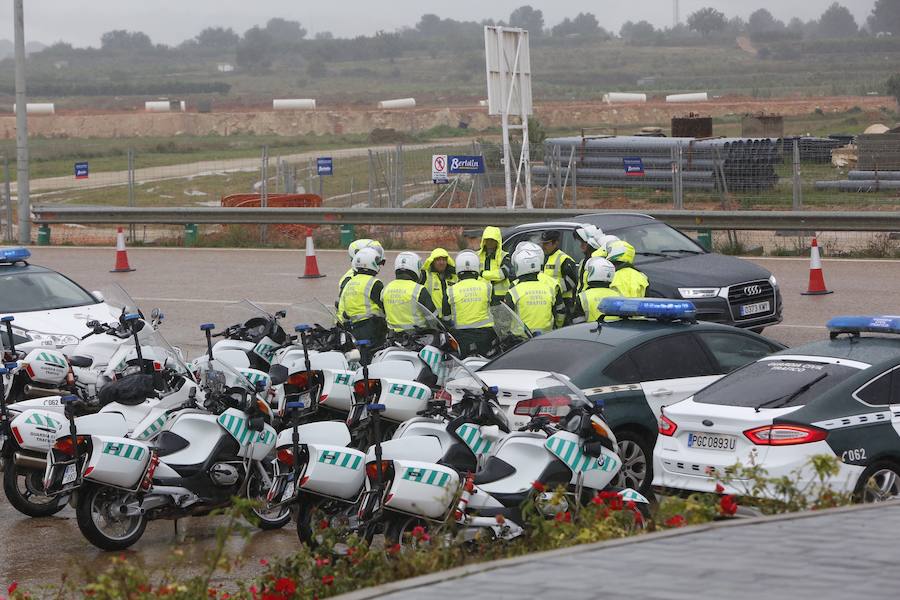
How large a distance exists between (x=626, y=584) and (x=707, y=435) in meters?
3.44

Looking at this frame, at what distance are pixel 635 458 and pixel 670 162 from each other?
867 inches

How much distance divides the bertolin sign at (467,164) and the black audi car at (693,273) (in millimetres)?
11682

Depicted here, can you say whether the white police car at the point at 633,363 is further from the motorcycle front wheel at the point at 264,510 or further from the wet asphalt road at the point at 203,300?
the wet asphalt road at the point at 203,300

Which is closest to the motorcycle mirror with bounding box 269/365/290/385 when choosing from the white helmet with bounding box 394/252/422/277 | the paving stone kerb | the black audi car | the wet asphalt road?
the wet asphalt road

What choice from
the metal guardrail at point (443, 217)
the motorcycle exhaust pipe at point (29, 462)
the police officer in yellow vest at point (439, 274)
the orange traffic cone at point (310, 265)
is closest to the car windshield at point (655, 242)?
the metal guardrail at point (443, 217)

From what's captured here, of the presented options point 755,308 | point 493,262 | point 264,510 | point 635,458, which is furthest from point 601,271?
point 264,510

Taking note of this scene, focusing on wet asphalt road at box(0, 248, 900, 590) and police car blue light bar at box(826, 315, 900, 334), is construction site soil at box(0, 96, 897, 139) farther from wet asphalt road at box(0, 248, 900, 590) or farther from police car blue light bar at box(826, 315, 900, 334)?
→ police car blue light bar at box(826, 315, 900, 334)

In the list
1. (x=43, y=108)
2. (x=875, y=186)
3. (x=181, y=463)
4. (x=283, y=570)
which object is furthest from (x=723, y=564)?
(x=43, y=108)

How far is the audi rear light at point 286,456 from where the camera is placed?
871 cm

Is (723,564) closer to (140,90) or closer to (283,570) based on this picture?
(283,570)

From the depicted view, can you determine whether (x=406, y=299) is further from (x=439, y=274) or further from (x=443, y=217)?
(x=443, y=217)

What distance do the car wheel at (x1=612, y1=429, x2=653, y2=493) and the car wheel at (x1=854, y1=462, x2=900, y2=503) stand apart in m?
1.84

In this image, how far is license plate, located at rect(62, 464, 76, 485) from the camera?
8898mm

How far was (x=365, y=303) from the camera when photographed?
12.6 m
